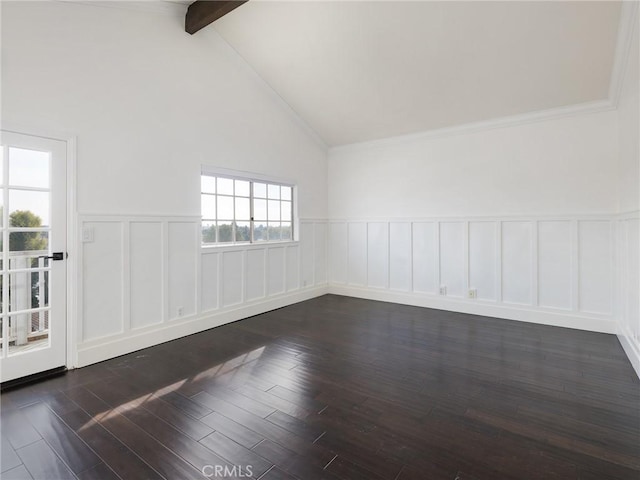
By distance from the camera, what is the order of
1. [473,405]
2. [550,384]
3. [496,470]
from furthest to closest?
[550,384] → [473,405] → [496,470]

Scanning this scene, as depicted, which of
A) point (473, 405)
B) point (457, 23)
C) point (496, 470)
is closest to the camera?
point (496, 470)

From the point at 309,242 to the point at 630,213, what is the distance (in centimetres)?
400

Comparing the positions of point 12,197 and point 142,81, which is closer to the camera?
point 12,197

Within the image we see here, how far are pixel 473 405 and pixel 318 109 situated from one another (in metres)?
4.36

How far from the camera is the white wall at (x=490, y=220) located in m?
3.88

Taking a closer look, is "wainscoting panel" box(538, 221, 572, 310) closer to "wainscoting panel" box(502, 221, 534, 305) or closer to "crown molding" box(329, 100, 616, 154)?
"wainscoting panel" box(502, 221, 534, 305)

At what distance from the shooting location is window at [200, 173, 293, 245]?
13.7ft

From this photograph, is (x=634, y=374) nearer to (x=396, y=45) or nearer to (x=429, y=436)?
(x=429, y=436)

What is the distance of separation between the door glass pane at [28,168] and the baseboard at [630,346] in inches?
201

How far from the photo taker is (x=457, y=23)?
3289 millimetres

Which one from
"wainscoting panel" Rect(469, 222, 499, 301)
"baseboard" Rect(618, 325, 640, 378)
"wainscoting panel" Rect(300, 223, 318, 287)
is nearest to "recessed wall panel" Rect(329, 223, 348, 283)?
"wainscoting panel" Rect(300, 223, 318, 287)

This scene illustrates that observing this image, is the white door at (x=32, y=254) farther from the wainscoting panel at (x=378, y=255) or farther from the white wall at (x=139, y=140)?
the wainscoting panel at (x=378, y=255)

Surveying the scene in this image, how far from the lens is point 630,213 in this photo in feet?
9.77

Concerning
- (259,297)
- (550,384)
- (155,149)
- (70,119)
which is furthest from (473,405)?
(70,119)
